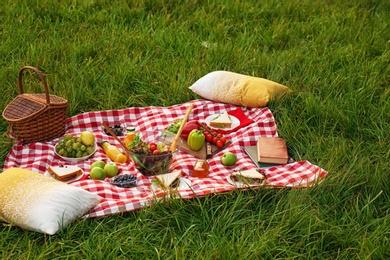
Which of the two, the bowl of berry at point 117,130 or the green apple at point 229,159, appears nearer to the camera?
the green apple at point 229,159

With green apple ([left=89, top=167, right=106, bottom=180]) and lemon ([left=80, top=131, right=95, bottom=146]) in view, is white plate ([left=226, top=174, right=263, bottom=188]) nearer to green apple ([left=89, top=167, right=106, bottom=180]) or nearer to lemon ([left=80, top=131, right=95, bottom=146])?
green apple ([left=89, top=167, right=106, bottom=180])

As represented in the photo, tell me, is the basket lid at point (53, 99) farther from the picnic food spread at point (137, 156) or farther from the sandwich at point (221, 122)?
the sandwich at point (221, 122)

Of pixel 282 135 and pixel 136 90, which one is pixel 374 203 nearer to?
pixel 282 135

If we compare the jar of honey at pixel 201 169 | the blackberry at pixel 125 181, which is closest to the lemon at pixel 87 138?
the blackberry at pixel 125 181

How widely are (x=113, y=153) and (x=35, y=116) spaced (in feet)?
2.18

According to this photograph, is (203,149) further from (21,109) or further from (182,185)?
(21,109)

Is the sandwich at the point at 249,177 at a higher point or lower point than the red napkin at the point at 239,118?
higher

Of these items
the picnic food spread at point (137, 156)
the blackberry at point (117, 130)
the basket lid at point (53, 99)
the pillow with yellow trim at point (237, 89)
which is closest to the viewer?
the picnic food spread at point (137, 156)

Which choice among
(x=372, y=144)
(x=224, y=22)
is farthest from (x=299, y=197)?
(x=224, y=22)

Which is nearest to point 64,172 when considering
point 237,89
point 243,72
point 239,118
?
point 239,118

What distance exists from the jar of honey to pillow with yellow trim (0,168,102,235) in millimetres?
823

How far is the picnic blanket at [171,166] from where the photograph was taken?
3.94 metres

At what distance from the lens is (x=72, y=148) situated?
4555 mm

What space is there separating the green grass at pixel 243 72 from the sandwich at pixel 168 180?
0.31 m
